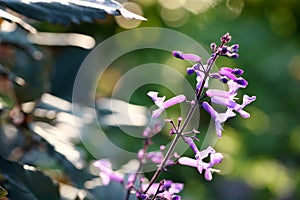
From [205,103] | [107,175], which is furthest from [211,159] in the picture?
[107,175]

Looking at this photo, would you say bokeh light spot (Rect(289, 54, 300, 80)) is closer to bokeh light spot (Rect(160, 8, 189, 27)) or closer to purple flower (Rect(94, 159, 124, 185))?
bokeh light spot (Rect(160, 8, 189, 27))

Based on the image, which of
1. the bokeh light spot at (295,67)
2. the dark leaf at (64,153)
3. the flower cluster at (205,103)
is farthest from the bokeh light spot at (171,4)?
the flower cluster at (205,103)

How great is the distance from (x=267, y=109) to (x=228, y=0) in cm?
52

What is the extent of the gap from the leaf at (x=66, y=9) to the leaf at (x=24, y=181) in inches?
7.4

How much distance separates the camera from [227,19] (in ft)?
8.56

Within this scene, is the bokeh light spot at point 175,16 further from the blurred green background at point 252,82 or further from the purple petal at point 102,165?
the purple petal at point 102,165

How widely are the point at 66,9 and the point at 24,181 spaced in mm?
222

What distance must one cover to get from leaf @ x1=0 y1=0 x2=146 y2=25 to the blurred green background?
1.70m

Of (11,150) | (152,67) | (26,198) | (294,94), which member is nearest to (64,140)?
(11,150)

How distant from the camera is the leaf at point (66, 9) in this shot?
1.90ft

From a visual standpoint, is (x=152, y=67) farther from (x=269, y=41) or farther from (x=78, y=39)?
(x=78, y=39)

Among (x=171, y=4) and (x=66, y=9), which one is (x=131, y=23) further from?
(x=66, y=9)

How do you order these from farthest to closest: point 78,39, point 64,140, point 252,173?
point 252,173 < point 78,39 < point 64,140

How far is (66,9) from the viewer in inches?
23.5
